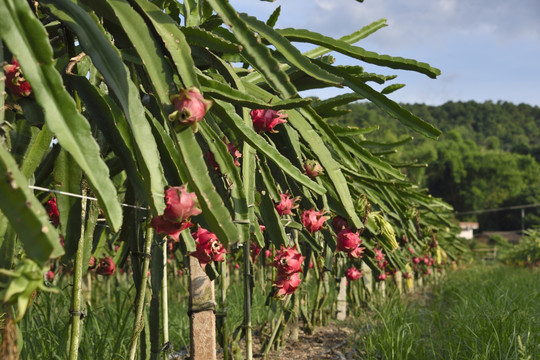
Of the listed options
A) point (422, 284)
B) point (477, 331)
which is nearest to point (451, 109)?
point (422, 284)

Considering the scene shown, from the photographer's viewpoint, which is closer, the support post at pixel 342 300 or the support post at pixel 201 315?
the support post at pixel 201 315

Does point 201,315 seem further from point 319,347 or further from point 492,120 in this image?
point 492,120

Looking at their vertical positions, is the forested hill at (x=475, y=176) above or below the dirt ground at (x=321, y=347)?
above

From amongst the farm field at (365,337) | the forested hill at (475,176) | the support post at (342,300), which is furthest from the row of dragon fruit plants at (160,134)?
the forested hill at (475,176)

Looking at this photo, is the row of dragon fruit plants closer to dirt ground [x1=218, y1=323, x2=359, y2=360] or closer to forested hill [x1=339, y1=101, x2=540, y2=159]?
dirt ground [x1=218, y1=323, x2=359, y2=360]

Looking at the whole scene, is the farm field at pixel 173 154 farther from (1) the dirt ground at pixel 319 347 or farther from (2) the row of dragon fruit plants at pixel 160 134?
(1) the dirt ground at pixel 319 347

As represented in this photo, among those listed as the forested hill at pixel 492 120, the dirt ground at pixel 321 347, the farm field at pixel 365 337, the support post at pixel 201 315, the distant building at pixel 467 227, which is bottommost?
the dirt ground at pixel 321 347

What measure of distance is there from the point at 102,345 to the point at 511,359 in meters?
1.90

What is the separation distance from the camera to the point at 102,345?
7.00ft

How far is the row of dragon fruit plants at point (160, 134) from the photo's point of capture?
85cm

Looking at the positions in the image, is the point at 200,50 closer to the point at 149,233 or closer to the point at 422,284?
the point at 149,233

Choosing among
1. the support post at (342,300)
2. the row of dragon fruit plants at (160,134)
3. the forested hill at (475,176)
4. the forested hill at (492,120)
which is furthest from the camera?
the forested hill at (492,120)

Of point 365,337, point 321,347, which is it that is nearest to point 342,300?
point 321,347

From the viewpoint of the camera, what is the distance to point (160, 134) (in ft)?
4.01
